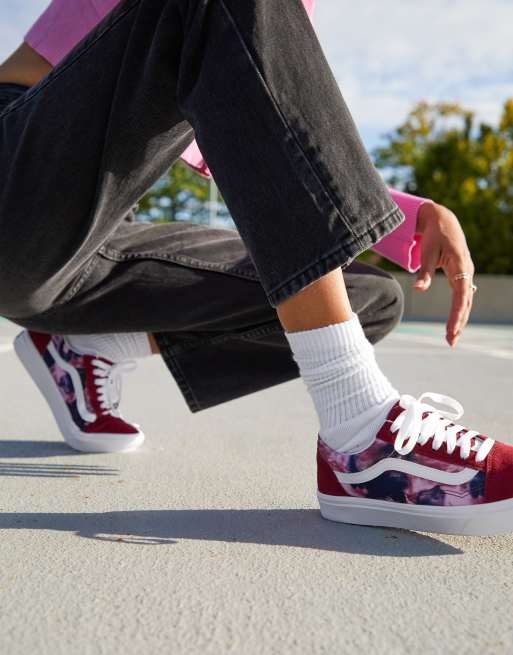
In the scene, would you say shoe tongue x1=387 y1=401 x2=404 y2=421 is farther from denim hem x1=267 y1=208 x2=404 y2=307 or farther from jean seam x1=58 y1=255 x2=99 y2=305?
jean seam x1=58 y1=255 x2=99 y2=305

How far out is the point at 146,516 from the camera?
1172mm

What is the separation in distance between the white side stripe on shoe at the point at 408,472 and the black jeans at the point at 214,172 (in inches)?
13.3

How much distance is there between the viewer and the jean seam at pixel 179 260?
5.16 feet

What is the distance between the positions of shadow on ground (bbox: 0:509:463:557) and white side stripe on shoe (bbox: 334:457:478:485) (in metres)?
0.08

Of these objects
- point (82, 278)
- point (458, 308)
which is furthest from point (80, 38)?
point (458, 308)

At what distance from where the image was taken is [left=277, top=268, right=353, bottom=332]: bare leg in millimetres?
1050

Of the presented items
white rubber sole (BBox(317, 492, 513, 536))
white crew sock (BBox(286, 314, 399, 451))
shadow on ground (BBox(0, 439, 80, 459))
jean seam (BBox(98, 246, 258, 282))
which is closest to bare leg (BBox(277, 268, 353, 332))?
white crew sock (BBox(286, 314, 399, 451))

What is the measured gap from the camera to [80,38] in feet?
4.97

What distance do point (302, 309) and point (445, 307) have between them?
20.8 m

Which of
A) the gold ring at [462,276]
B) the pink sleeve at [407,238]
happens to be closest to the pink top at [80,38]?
the pink sleeve at [407,238]

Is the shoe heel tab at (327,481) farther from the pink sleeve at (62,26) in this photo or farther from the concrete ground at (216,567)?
the pink sleeve at (62,26)

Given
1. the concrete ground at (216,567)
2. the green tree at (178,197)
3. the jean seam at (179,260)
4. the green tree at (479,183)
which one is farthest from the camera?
the green tree at (178,197)

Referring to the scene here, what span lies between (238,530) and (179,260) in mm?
719

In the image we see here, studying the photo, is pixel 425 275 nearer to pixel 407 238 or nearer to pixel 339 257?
pixel 407 238
